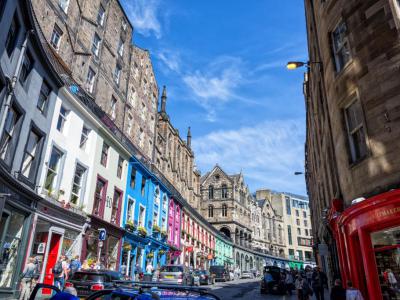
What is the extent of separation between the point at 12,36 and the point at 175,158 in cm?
3642

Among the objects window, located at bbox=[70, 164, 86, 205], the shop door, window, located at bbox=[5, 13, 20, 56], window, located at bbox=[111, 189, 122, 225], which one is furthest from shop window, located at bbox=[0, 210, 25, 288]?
window, located at bbox=[111, 189, 122, 225]

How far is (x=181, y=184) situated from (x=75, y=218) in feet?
106

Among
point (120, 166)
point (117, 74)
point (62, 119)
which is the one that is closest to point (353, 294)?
point (62, 119)

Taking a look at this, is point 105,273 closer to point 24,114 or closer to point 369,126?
point 24,114

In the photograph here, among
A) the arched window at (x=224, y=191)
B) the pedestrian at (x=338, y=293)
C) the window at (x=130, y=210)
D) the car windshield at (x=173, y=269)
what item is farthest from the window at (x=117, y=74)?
the arched window at (x=224, y=191)

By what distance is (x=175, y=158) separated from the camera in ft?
162

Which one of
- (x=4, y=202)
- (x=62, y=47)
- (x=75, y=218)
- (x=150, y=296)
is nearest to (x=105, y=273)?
(x=4, y=202)

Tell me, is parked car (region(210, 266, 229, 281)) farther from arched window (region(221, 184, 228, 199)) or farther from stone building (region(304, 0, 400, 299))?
arched window (region(221, 184, 228, 199))

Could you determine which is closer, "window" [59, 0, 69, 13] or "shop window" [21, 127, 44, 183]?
"shop window" [21, 127, 44, 183]

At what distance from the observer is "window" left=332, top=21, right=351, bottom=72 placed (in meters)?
12.1

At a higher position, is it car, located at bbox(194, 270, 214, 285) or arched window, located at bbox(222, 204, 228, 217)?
arched window, located at bbox(222, 204, 228, 217)

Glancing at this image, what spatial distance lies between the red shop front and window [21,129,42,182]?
14005 millimetres

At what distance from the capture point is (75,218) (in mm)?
19484

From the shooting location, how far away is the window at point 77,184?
20.5 meters
